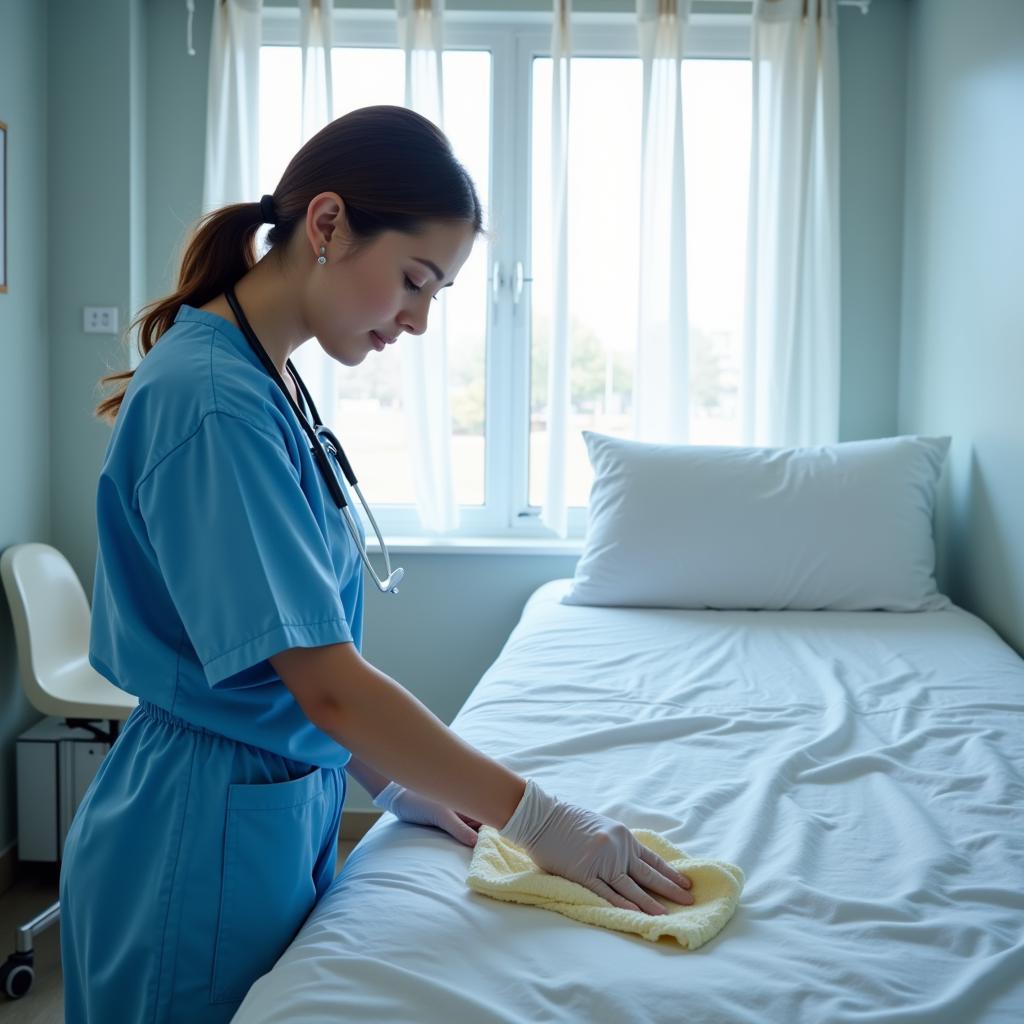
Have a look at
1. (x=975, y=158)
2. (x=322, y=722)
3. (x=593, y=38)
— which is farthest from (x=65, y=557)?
(x=975, y=158)

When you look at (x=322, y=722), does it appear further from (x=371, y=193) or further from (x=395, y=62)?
(x=395, y=62)

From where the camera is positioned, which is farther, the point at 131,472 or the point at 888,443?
the point at 888,443

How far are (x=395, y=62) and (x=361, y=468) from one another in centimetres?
113

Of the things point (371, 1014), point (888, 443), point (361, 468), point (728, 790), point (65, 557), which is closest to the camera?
point (371, 1014)

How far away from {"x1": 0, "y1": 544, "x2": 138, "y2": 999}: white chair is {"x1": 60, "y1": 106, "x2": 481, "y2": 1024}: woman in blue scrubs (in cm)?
130

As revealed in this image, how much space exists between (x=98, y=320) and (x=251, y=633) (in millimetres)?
2220

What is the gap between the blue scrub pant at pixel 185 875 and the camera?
1000 mm

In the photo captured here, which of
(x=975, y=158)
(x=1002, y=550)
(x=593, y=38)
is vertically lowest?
(x=1002, y=550)

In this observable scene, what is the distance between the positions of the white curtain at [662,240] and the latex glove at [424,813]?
70.2 inches

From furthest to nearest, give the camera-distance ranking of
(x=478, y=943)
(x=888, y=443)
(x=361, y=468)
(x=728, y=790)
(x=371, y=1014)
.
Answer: (x=361, y=468) → (x=888, y=443) → (x=728, y=790) → (x=478, y=943) → (x=371, y=1014)

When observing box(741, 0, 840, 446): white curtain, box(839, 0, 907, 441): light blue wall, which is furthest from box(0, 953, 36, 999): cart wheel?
box(839, 0, 907, 441): light blue wall

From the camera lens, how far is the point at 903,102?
9.72 feet

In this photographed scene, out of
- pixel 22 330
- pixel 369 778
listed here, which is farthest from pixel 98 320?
pixel 369 778

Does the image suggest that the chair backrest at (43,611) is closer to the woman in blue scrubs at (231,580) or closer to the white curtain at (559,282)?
the white curtain at (559,282)
